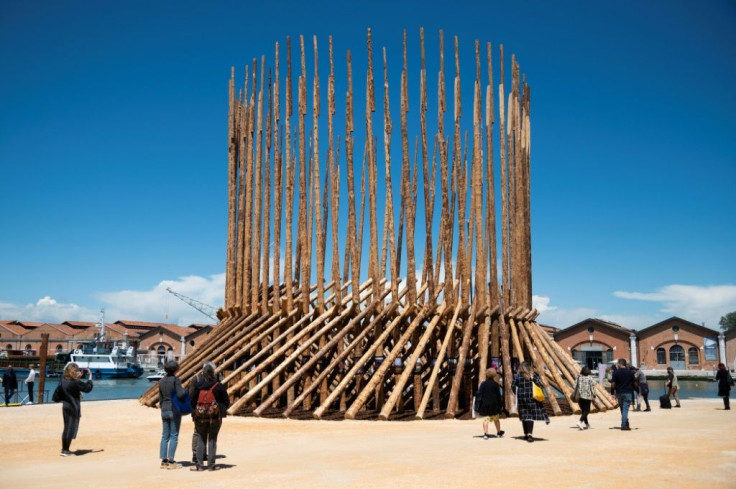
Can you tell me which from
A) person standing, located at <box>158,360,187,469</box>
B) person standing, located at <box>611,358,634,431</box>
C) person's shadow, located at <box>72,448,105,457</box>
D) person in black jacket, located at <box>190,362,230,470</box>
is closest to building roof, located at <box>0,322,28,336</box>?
person's shadow, located at <box>72,448,105,457</box>

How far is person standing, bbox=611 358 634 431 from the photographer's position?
45.0 ft

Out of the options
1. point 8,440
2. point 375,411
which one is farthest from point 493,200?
point 8,440

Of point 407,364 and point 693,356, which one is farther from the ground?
point 693,356

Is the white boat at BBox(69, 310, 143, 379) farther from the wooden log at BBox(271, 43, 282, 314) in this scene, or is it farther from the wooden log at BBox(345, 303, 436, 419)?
the wooden log at BBox(345, 303, 436, 419)

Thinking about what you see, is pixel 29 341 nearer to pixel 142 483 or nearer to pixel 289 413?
pixel 289 413

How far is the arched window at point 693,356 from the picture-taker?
204 feet

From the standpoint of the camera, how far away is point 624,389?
1395cm

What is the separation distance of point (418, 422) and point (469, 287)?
4.79 metres

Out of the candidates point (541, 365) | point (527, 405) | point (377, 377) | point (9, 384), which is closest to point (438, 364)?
point (377, 377)

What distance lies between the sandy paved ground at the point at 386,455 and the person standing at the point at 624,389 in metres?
0.42

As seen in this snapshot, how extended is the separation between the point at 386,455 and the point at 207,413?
114 inches

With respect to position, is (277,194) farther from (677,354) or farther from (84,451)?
(677,354)

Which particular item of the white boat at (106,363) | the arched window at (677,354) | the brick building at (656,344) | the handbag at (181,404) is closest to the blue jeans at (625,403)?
the handbag at (181,404)

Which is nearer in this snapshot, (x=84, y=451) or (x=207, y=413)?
(x=207, y=413)
